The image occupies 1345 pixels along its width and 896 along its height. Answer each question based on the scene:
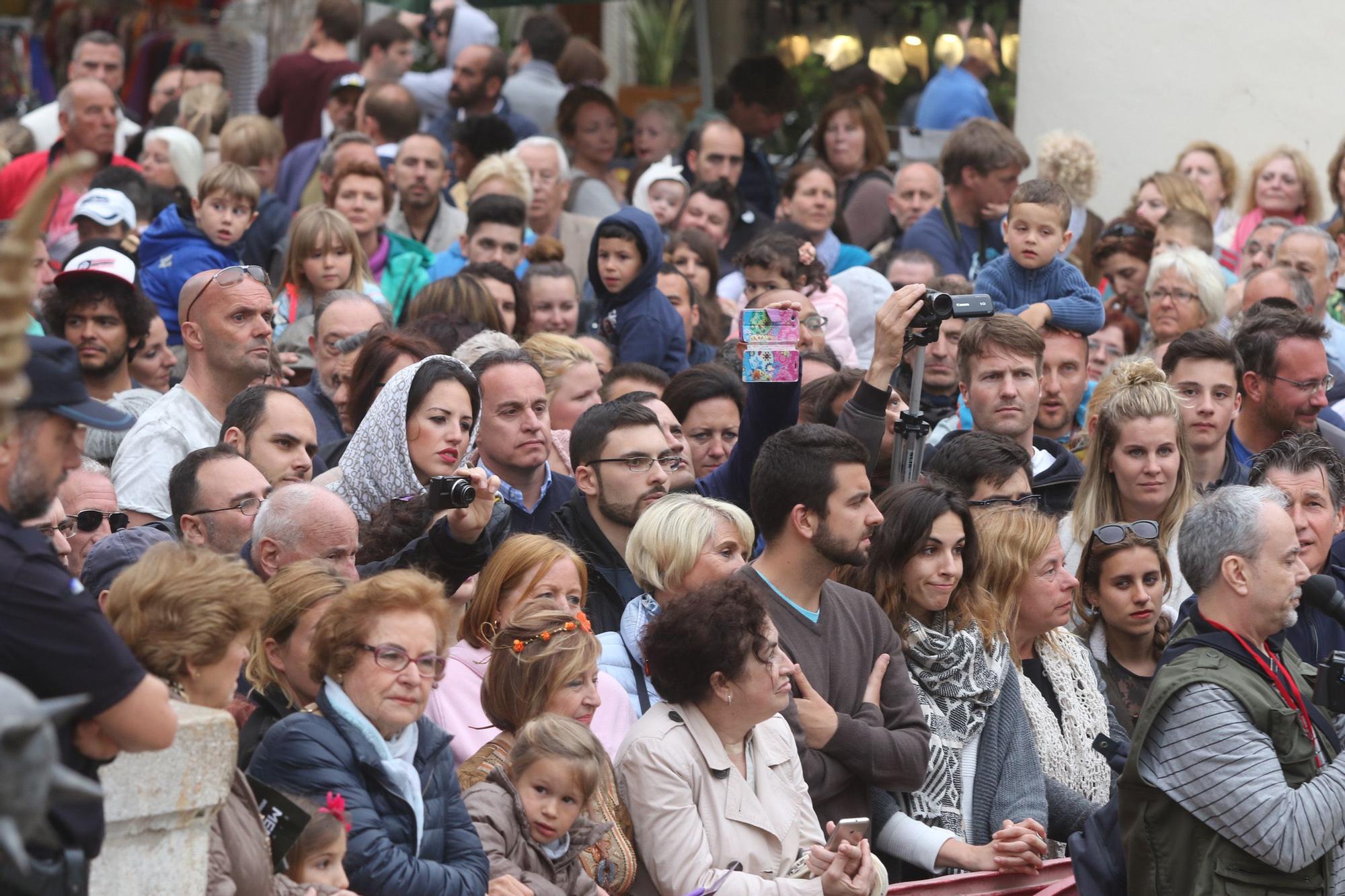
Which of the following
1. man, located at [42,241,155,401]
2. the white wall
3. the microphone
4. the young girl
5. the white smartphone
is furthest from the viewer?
the white wall

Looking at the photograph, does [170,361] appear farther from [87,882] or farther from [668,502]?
[87,882]

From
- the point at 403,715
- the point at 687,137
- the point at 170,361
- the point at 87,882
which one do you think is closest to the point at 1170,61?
the point at 687,137

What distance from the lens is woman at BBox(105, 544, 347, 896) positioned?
3.48 meters

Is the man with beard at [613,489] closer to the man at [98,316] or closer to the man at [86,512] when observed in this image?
the man at [86,512]

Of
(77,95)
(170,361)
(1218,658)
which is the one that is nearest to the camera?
(1218,658)

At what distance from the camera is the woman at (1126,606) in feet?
19.6

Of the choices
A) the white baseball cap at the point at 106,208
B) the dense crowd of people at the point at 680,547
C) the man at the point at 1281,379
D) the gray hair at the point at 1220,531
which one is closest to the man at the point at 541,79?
the dense crowd of people at the point at 680,547

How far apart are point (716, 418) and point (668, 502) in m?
1.45

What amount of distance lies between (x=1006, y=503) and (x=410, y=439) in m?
1.97

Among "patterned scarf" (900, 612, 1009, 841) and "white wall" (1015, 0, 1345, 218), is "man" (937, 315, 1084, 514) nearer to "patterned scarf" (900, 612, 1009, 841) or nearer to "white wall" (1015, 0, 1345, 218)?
"patterned scarf" (900, 612, 1009, 841)

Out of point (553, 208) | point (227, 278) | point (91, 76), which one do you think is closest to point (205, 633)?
point (227, 278)

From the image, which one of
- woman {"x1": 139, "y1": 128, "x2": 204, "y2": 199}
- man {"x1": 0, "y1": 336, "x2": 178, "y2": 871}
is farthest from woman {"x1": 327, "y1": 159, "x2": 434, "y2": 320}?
man {"x1": 0, "y1": 336, "x2": 178, "y2": 871}

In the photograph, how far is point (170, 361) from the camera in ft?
22.9

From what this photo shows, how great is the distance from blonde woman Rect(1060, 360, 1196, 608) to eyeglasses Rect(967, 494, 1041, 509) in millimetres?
400
